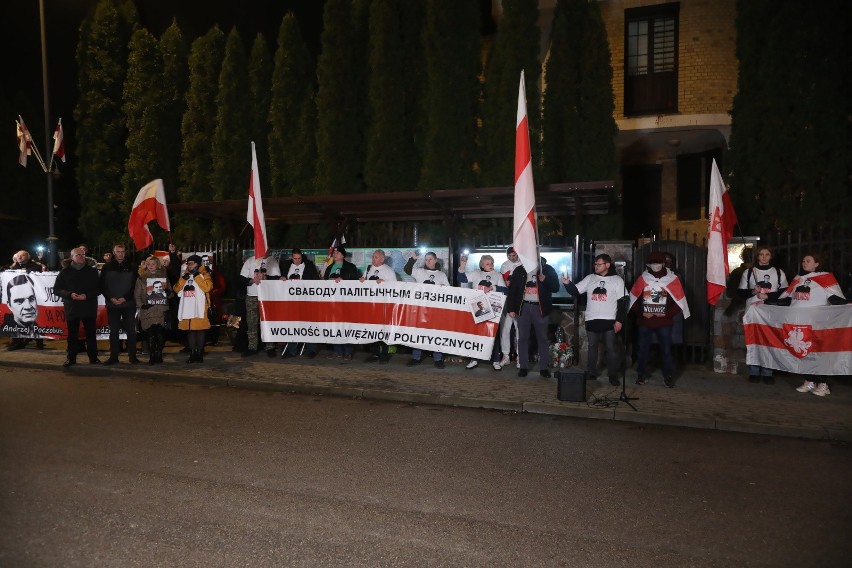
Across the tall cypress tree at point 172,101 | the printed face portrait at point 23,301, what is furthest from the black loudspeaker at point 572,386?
the tall cypress tree at point 172,101

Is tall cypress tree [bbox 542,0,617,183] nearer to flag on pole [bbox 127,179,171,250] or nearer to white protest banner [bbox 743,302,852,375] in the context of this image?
white protest banner [bbox 743,302,852,375]

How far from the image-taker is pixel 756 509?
481 cm

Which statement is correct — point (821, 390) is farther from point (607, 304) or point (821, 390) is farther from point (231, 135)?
point (231, 135)

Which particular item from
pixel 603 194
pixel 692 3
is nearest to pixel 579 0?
pixel 692 3

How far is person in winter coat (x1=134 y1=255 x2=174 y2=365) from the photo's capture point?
1136 cm

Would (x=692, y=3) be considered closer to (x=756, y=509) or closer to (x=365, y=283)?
(x=365, y=283)

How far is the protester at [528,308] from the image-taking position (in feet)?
33.3

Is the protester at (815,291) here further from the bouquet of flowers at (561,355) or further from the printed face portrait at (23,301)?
the printed face portrait at (23,301)

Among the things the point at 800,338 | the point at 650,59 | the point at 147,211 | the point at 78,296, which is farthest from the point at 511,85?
the point at 78,296

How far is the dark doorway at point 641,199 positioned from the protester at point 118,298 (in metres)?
13.1

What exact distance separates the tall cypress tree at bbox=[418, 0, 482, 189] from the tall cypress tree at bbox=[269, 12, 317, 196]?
11.4 feet

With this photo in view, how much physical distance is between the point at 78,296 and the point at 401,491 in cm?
850

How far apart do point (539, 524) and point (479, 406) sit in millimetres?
3951

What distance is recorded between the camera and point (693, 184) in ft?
57.3
